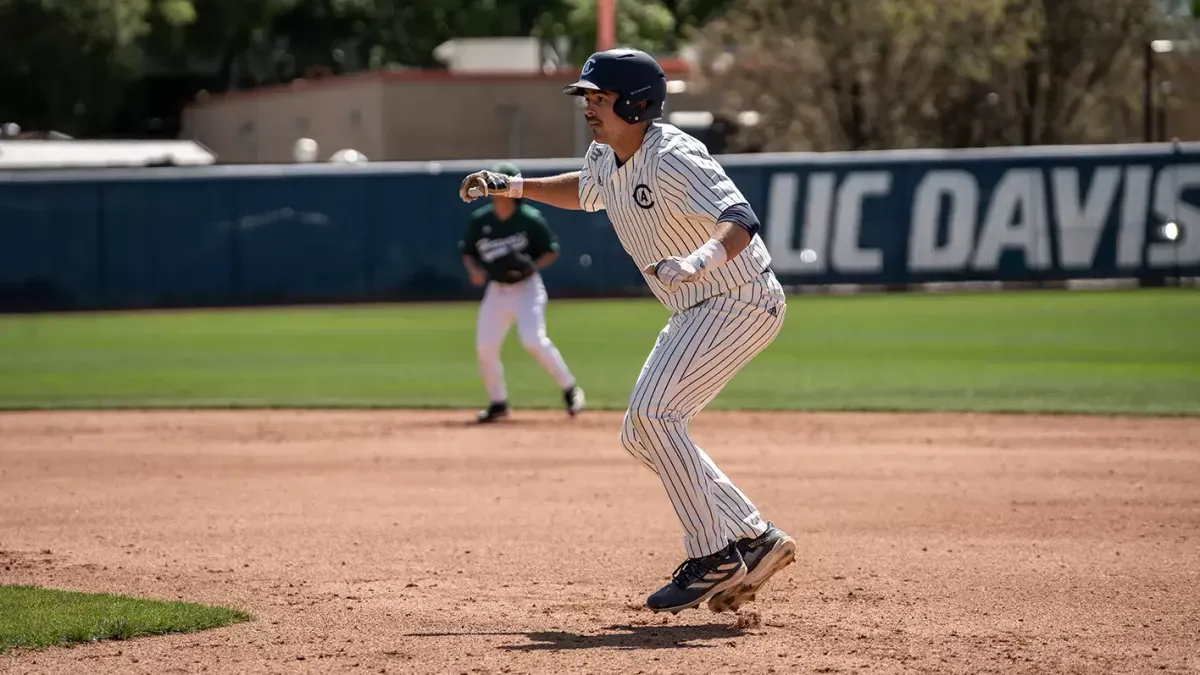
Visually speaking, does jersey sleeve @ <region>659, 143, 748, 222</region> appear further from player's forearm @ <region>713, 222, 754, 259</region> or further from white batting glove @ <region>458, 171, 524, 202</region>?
white batting glove @ <region>458, 171, 524, 202</region>

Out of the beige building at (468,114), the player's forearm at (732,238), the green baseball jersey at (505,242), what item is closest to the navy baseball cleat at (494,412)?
the green baseball jersey at (505,242)

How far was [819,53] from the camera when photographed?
130 ft

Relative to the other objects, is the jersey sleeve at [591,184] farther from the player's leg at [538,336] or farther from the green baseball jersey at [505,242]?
the player's leg at [538,336]

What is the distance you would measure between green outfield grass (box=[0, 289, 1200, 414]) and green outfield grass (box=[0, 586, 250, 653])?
8137 mm

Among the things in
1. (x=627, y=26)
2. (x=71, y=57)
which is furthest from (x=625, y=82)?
(x=627, y=26)

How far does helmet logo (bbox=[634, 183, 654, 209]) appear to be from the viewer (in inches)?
232

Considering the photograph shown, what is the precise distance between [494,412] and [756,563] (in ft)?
24.0

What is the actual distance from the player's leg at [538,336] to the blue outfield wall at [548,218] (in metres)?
14.7

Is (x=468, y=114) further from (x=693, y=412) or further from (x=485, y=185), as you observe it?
(x=693, y=412)

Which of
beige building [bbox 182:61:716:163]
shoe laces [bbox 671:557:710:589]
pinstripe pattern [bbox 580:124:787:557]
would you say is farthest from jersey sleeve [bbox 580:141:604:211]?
beige building [bbox 182:61:716:163]

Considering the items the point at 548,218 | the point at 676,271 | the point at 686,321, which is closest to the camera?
the point at 676,271

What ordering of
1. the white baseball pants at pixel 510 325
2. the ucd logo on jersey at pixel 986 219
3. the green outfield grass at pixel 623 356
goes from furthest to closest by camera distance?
the ucd logo on jersey at pixel 986 219 → the green outfield grass at pixel 623 356 → the white baseball pants at pixel 510 325

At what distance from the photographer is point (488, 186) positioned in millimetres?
6641

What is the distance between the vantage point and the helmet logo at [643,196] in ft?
19.4
